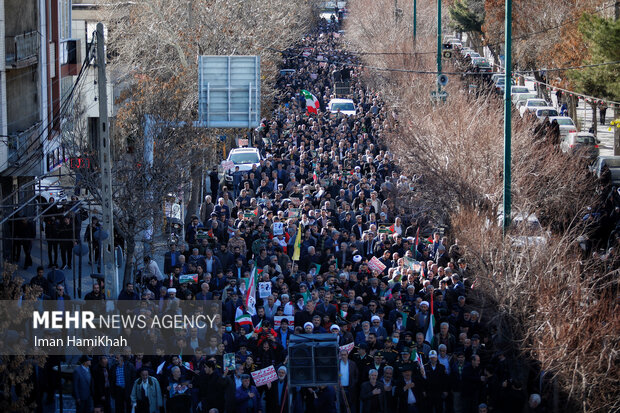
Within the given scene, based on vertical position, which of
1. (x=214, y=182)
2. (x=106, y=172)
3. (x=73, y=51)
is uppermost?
(x=73, y=51)

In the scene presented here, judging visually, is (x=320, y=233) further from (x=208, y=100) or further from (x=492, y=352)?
(x=492, y=352)

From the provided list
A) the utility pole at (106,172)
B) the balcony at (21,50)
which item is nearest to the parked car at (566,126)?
the balcony at (21,50)

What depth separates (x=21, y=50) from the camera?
23.9m

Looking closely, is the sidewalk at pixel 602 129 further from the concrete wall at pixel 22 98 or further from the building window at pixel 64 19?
the concrete wall at pixel 22 98

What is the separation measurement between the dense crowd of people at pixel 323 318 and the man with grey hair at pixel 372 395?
0.05ft

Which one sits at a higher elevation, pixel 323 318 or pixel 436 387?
pixel 323 318

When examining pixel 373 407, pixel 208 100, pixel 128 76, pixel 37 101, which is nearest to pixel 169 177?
pixel 208 100

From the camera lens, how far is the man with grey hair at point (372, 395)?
1414 centimetres

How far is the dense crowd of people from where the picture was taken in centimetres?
1410

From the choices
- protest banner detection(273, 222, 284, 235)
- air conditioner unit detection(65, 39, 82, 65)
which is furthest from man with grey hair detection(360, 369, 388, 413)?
air conditioner unit detection(65, 39, 82, 65)

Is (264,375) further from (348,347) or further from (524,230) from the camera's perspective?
(524,230)

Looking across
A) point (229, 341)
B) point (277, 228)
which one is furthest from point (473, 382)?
point (277, 228)

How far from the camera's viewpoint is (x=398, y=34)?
59562mm

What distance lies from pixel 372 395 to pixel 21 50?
1399 cm
